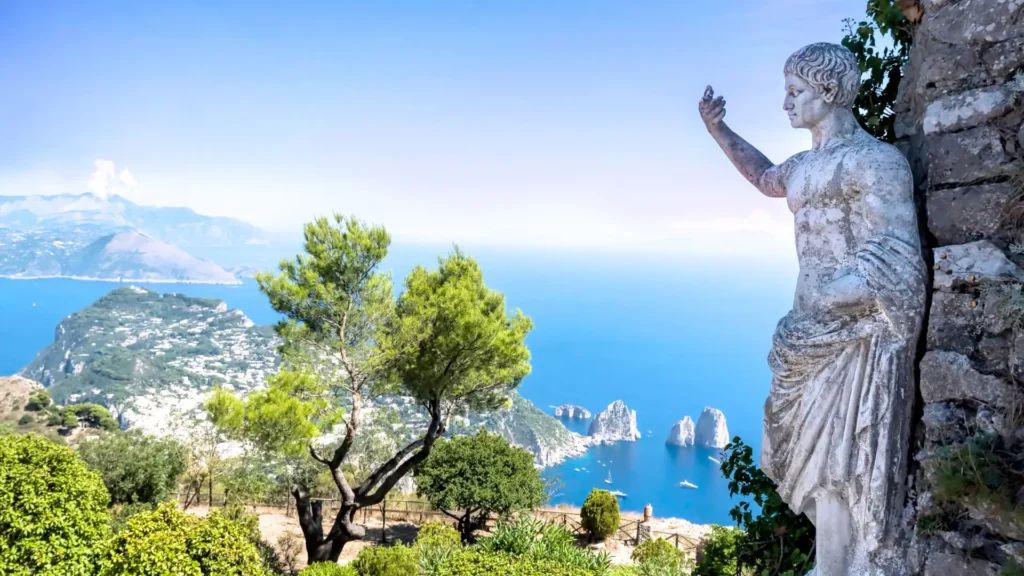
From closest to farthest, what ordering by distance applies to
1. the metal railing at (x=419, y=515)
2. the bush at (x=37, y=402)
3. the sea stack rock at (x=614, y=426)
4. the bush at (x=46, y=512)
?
the bush at (x=46, y=512), the metal railing at (x=419, y=515), the bush at (x=37, y=402), the sea stack rock at (x=614, y=426)

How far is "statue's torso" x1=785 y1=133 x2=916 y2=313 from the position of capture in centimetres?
222

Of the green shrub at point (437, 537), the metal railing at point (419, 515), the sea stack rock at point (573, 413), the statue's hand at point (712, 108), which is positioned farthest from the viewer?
the sea stack rock at point (573, 413)

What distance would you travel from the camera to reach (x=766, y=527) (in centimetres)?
340

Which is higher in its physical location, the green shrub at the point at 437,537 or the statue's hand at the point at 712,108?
the statue's hand at the point at 712,108

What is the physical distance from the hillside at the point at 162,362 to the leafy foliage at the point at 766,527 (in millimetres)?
34066

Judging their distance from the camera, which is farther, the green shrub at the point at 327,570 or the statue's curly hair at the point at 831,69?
the green shrub at the point at 327,570

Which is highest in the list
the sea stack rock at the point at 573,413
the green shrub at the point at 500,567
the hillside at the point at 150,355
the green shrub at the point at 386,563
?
the green shrub at the point at 500,567

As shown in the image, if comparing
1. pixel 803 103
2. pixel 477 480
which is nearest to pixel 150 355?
pixel 477 480

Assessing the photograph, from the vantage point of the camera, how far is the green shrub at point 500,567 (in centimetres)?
658

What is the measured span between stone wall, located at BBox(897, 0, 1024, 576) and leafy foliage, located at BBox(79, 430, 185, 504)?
44.1 feet

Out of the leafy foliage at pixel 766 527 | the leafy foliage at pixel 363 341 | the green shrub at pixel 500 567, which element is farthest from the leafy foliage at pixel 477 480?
the leafy foliage at pixel 766 527

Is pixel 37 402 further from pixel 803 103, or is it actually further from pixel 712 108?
pixel 803 103

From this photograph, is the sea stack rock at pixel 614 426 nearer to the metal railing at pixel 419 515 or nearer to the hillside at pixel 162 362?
the hillside at pixel 162 362

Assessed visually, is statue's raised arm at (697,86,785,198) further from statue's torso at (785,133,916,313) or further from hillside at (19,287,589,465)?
hillside at (19,287,589,465)
